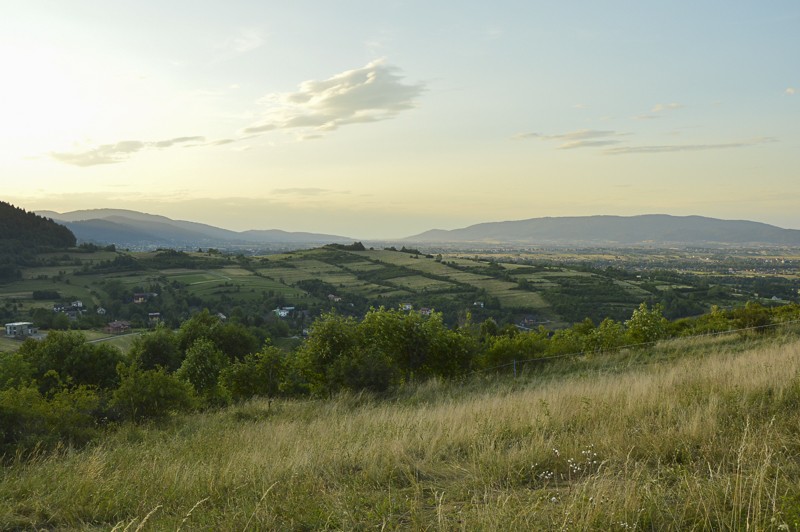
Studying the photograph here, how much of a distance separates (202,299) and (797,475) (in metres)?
105

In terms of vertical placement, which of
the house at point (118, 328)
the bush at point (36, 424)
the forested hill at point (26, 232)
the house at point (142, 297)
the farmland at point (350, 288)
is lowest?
the house at point (118, 328)

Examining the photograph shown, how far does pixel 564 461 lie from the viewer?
5.48 m

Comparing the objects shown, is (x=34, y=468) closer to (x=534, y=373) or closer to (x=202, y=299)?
(x=534, y=373)

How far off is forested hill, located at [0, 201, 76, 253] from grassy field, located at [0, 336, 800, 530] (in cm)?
16038

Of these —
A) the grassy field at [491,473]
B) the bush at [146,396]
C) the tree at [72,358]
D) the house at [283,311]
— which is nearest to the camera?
the grassy field at [491,473]

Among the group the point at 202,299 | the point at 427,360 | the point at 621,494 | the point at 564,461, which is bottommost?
the point at 202,299

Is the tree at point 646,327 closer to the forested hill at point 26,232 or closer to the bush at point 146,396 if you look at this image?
the bush at point 146,396

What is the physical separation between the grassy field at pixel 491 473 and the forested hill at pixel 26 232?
526ft

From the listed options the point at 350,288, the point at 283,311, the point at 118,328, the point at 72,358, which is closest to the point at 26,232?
the point at 118,328

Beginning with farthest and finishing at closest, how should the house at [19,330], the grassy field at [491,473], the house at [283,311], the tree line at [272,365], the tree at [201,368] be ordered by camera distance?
the house at [283,311] → the house at [19,330] → the tree at [201,368] → the tree line at [272,365] → the grassy field at [491,473]

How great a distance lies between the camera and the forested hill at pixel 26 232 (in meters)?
138

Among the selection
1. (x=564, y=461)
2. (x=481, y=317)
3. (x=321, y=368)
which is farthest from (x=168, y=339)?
(x=481, y=317)

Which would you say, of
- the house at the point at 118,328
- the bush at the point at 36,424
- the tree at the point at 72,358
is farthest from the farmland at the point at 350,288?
the bush at the point at 36,424

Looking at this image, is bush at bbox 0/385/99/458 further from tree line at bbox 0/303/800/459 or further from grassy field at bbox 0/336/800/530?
grassy field at bbox 0/336/800/530
